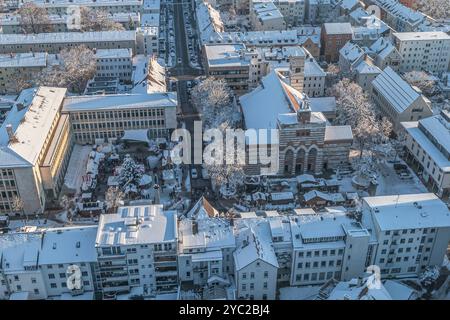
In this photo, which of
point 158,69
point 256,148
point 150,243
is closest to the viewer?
point 150,243

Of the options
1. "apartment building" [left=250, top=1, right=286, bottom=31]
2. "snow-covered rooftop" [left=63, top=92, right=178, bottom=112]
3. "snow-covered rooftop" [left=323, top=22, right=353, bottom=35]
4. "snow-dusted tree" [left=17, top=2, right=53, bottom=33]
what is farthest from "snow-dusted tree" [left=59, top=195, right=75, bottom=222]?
"apartment building" [left=250, top=1, right=286, bottom=31]

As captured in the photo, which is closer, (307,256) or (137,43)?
(307,256)

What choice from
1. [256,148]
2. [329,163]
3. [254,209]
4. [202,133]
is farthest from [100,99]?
[329,163]

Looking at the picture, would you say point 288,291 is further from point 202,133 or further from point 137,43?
point 137,43

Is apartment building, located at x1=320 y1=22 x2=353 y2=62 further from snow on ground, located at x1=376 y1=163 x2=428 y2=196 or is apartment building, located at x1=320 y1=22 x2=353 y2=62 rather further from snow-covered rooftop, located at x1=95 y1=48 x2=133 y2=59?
snow on ground, located at x1=376 y1=163 x2=428 y2=196

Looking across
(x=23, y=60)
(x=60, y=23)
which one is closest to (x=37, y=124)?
(x=23, y=60)

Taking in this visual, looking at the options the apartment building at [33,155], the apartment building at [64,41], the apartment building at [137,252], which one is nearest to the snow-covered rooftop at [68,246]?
the apartment building at [137,252]
